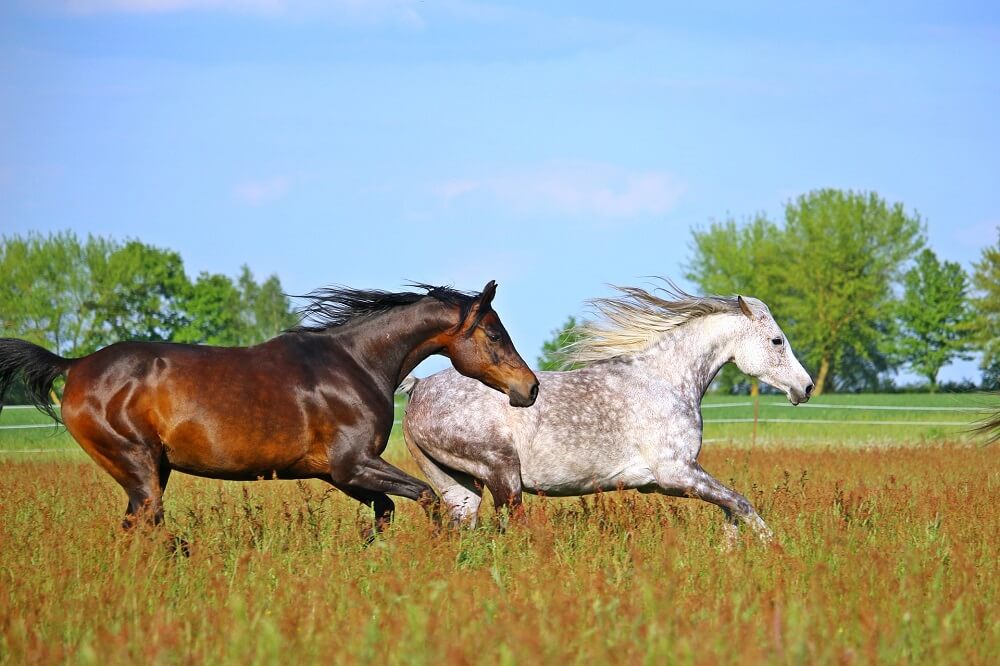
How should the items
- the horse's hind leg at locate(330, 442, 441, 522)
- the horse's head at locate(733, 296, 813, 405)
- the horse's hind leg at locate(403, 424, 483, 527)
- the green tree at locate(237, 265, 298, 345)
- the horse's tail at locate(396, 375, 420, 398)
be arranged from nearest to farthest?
the horse's hind leg at locate(330, 442, 441, 522), the horse's hind leg at locate(403, 424, 483, 527), the horse's tail at locate(396, 375, 420, 398), the horse's head at locate(733, 296, 813, 405), the green tree at locate(237, 265, 298, 345)

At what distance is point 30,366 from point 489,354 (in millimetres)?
3074

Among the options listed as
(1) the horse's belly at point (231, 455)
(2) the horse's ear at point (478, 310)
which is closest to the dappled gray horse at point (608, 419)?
(2) the horse's ear at point (478, 310)

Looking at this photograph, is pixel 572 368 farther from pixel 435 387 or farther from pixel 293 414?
pixel 293 414

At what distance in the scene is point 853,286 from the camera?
66250 millimetres

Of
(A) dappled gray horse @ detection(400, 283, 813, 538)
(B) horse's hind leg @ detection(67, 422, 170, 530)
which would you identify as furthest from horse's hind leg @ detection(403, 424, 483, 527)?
(B) horse's hind leg @ detection(67, 422, 170, 530)

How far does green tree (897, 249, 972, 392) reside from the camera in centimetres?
7181

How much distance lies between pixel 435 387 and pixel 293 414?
4.14ft

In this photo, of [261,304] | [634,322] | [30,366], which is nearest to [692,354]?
[634,322]

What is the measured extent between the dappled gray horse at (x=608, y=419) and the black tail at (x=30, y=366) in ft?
8.15

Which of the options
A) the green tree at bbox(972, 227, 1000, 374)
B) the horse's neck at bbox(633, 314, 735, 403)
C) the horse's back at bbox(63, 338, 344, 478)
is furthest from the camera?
the green tree at bbox(972, 227, 1000, 374)

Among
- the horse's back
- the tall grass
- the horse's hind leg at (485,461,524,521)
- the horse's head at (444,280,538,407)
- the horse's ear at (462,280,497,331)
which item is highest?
the horse's ear at (462,280,497,331)

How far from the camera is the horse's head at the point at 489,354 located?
7.58 metres

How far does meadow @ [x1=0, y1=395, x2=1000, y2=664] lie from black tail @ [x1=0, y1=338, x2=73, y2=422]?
0.93 meters

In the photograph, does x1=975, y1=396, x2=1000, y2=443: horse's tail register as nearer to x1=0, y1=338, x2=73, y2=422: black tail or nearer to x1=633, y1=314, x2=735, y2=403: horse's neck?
x1=633, y1=314, x2=735, y2=403: horse's neck
